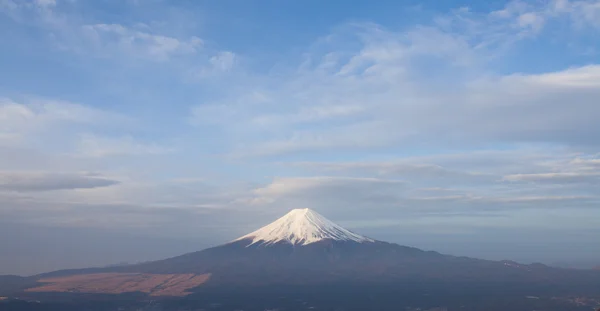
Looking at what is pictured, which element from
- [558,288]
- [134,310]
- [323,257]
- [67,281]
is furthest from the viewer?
[323,257]

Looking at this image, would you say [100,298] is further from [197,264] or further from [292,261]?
[292,261]

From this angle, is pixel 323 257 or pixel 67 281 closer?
pixel 67 281

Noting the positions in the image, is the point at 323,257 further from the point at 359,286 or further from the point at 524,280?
the point at 524,280

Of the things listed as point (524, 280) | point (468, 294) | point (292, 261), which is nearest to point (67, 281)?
point (292, 261)

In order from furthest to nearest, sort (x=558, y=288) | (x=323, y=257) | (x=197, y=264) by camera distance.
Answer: (x=323, y=257) < (x=197, y=264) < (x=558, y=288)

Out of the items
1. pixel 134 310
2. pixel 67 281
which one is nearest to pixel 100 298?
pixel 134 310

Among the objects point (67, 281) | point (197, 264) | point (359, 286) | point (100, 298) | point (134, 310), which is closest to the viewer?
point (134, 310)
